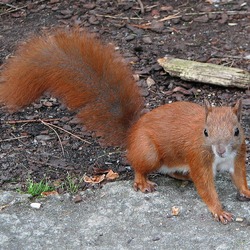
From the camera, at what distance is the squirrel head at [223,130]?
372cm

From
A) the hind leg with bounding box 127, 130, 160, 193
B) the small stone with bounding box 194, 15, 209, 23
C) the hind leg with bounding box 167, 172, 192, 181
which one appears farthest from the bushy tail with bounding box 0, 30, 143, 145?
the small stone with bounding box 194, 15, 209, 23

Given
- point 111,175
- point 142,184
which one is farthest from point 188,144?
point 111,175

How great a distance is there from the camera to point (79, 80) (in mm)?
4266

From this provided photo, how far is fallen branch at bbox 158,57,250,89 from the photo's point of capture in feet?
17.2

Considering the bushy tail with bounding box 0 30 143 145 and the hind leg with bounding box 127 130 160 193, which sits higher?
the bushy tail with bounding box 0 30 143 145

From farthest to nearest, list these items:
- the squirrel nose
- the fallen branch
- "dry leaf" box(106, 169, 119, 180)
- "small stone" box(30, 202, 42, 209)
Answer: the fallen branch, "dry leaf" box(106, 169, 119, 180), "small stone" box(30, 202, 42, 209), the squirrel nose

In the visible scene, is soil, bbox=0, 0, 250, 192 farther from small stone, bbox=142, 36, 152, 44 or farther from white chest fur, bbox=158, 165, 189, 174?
white chest fur, bbox=158, 165, 189, 174

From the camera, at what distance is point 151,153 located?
164 inches

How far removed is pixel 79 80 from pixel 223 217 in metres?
1.11

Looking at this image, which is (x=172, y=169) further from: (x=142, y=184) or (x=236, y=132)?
(x=236, y=132)

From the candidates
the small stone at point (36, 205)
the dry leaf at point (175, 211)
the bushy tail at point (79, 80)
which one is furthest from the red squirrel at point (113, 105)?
the small stone at point (36, 205)

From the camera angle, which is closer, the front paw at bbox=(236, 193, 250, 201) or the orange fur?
the orange fur

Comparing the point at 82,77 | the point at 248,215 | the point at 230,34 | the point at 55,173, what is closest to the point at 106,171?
the point at 55,173

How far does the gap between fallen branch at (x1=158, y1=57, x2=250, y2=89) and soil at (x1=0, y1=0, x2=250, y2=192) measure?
0.23 ft
